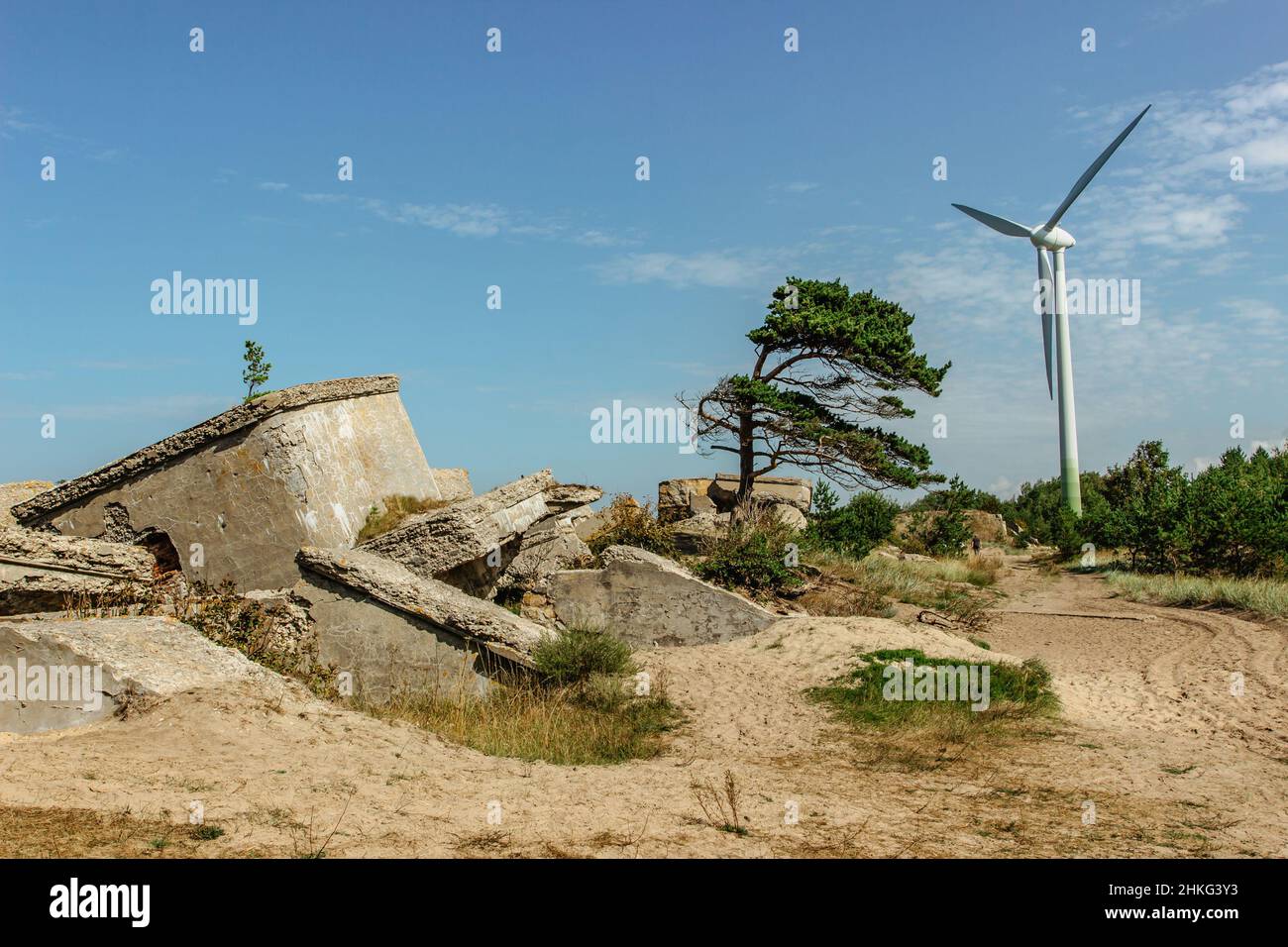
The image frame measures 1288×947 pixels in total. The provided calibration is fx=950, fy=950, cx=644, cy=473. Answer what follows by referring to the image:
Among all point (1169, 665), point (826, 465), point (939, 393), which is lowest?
point (1169, 665)

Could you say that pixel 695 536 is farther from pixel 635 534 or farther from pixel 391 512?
pixel 391 512

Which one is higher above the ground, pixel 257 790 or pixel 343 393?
pixel 343 393

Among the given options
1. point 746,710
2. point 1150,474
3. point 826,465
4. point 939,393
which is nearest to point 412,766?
point 746,710

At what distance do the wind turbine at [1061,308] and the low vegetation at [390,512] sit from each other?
2463 cm

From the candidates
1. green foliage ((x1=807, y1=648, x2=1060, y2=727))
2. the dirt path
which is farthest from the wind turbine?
green foliage ((x1=807, y1=648, x2=1060, y2=727))

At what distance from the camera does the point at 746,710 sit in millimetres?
9664

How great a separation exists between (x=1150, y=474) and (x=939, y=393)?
17911mm

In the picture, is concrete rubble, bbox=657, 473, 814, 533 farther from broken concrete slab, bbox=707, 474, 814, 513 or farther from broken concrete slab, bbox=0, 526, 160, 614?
broken concrete slab, bbox=0, 526, 160, 614

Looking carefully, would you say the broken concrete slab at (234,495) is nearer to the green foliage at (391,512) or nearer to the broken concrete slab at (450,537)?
the green foliage at (391,512)

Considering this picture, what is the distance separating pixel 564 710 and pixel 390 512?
4478 millimetres

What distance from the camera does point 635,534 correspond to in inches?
628

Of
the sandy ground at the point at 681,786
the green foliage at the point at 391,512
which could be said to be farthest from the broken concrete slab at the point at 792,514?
the sandy ground at the point at 681,786

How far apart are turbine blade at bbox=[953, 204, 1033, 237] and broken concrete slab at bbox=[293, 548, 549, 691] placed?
2868 centimetres
